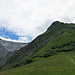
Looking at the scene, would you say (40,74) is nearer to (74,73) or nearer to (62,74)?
(62,74)

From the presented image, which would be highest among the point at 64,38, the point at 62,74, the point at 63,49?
the point at 64,38

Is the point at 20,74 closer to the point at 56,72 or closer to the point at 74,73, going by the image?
the point at 56,72

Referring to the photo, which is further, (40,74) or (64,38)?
(64,38)

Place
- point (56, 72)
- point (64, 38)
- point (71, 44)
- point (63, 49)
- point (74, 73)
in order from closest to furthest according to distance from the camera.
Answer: point (74, 73) → point (56, 72) → point (63, 49) → point (71, 44) → point (64, 38)

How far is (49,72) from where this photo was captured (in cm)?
4816

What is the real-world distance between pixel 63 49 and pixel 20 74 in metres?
66.5

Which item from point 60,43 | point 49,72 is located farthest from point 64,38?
point 49,72

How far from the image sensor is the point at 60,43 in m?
129

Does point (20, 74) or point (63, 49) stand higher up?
point (63, 49)

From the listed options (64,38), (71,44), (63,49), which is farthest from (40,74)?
(64,38)

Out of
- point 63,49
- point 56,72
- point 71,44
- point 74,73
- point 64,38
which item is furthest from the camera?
point 64,38

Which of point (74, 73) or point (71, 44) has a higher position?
point (71, 44)

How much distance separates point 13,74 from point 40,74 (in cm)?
921

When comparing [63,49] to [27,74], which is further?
[63,49]
